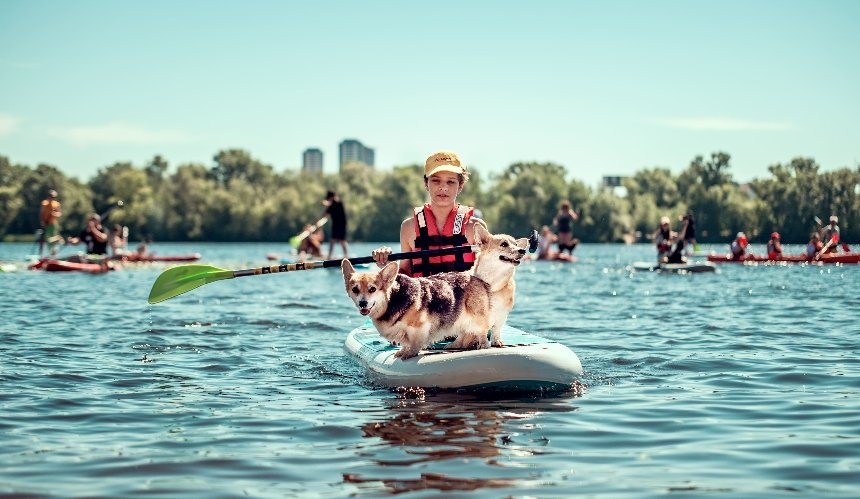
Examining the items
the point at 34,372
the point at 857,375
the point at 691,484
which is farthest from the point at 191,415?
the point at 857,375

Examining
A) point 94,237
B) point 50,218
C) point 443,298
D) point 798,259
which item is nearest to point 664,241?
point 798,259

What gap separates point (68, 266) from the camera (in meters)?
25.9

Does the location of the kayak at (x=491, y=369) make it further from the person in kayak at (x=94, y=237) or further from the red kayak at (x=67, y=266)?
the person in kayak at (x=94, y=237)

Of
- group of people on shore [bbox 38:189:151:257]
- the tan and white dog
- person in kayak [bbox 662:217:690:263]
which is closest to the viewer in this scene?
the tan and white dog

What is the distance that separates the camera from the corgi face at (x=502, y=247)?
7273 mm

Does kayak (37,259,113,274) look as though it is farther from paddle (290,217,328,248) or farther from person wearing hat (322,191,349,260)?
person wearing hat (322,191,349,260)

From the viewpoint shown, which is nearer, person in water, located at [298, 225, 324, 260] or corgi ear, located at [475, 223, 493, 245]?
corgi ear, located at [475, 223, 493, 245]

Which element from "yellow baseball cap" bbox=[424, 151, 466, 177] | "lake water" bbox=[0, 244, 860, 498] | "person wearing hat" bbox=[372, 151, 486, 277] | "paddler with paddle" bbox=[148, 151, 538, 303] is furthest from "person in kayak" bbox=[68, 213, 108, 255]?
"yellow baseball cap" bbox=[424, 151, 466, 177]

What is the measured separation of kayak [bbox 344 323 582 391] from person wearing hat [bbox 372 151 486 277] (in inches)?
33.4

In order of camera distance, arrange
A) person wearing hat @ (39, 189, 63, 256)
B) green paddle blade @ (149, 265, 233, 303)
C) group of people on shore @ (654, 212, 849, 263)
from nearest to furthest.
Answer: green paddle blade @ (149, 265, 233, 303)
group of people on shore @ (654, 212, 849, 263)
person wearing hat @ (39, 189, 63, 256)

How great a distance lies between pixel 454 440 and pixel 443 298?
1.52 meters

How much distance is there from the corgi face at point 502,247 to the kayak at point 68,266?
20.8m

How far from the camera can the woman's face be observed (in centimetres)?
807

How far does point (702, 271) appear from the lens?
2656cm
